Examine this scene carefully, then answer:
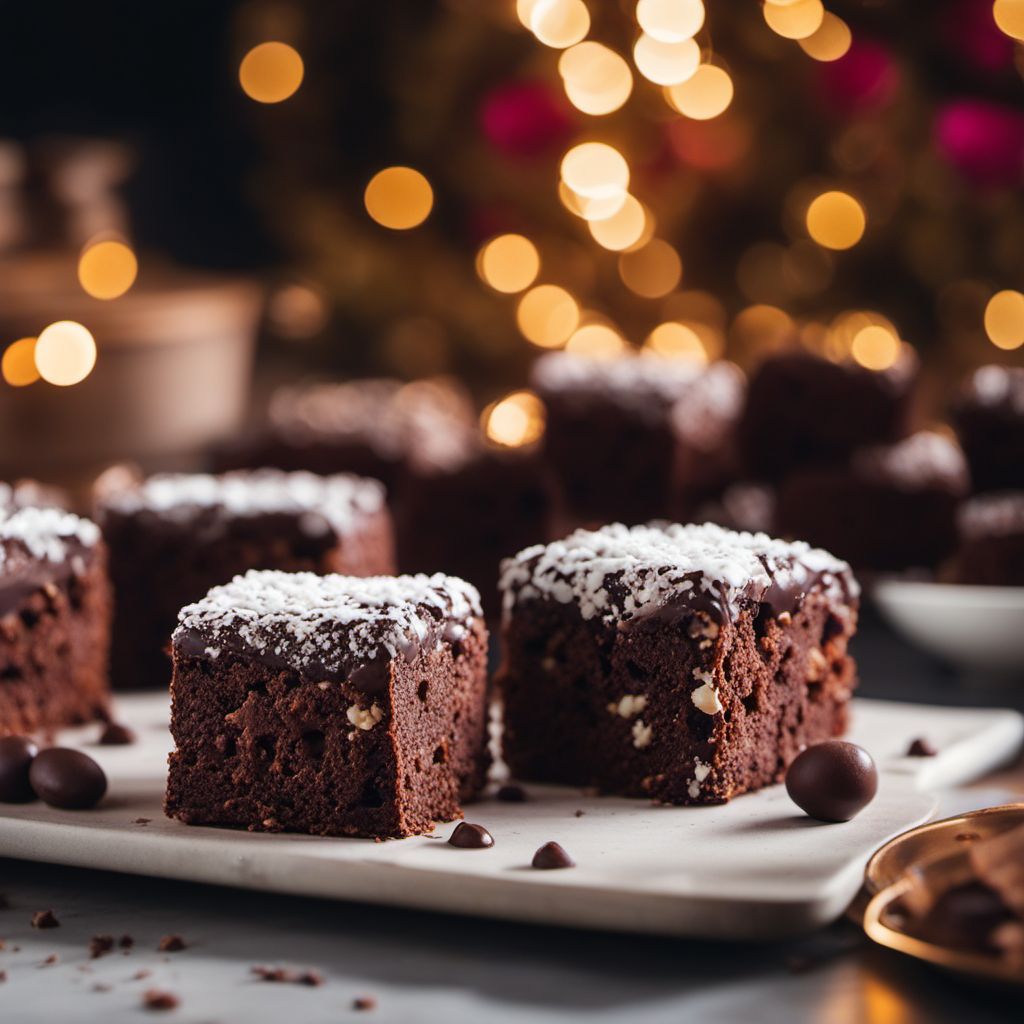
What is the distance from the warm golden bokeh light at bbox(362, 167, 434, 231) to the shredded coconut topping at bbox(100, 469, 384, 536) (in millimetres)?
2493

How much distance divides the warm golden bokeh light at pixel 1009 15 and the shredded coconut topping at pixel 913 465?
1.25m

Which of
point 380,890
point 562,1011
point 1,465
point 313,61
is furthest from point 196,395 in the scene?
point 562,1011

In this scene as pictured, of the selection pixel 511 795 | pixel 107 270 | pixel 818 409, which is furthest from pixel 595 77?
pixel 511 795

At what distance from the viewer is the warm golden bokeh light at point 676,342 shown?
5926mm

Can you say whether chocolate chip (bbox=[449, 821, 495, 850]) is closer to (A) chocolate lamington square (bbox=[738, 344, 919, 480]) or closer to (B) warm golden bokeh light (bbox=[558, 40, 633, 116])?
(A) chocolate lamington square (bbox=[738, 344, 919, 480])

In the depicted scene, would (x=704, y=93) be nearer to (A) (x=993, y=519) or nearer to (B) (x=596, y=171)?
(B) (x=596, y=171)

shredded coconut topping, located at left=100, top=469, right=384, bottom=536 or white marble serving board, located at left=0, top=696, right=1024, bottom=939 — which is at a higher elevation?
shredded coconut topping, located at left=100, top=469, right=384, bottom=536

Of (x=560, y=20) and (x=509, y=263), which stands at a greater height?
(x=560, y=20)

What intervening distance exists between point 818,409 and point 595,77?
169 centimetres

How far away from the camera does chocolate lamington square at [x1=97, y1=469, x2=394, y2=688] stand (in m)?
3.69

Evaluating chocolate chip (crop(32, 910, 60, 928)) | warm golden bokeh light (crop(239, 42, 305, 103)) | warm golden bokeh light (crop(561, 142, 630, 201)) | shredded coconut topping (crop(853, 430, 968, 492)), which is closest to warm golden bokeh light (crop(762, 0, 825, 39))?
warm golden bokeh light (crop(561, 142, 630, 201))

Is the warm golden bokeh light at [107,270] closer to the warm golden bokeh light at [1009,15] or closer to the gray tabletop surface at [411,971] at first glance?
the warm golden bokeh light at [1009,15]

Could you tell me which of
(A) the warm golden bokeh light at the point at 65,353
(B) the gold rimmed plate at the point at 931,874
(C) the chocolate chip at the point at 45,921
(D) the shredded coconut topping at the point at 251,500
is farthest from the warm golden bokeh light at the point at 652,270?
(C) the chocolate chip at the point at 45,921

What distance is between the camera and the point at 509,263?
6031mm
